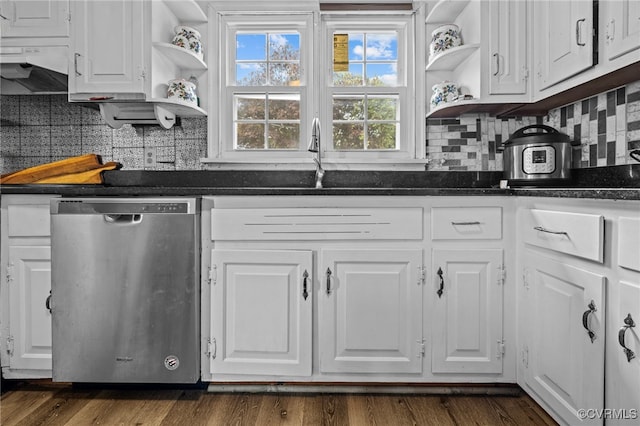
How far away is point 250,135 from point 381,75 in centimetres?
90

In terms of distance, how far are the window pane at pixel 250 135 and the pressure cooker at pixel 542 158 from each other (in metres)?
1.46

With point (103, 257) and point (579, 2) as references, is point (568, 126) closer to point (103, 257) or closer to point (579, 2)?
point (579, 2)

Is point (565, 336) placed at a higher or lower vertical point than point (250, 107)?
lower

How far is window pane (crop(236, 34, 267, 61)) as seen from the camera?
260 cm

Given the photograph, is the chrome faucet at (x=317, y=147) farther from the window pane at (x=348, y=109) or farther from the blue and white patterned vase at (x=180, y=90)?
the blue and white patterned vase at (x=180, y=90)

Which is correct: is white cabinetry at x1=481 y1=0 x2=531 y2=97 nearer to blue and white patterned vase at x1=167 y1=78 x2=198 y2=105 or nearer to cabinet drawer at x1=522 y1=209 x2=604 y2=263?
cabinet drawer at x1=522 y1=209 x2=604 y2=263

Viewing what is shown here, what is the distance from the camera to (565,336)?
1.46 meters

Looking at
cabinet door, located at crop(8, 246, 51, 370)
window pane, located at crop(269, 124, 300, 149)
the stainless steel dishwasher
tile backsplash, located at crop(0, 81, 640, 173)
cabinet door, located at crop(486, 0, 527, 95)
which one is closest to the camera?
the stainless steel dishwasher

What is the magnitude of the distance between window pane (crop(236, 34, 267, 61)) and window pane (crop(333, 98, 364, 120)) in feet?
1.81

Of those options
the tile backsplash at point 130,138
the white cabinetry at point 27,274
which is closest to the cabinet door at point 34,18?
the tile backsplash at point 130,138

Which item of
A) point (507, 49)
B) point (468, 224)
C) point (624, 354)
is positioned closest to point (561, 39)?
point (507, 49)

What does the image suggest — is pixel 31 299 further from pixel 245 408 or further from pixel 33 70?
pixel 33 70

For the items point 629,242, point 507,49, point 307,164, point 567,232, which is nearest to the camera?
point 629,242

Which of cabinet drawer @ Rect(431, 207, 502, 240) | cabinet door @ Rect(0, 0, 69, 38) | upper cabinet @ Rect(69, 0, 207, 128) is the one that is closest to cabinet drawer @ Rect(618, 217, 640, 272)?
cabinet drawer @ Rect(431, 207, 502, 240)
